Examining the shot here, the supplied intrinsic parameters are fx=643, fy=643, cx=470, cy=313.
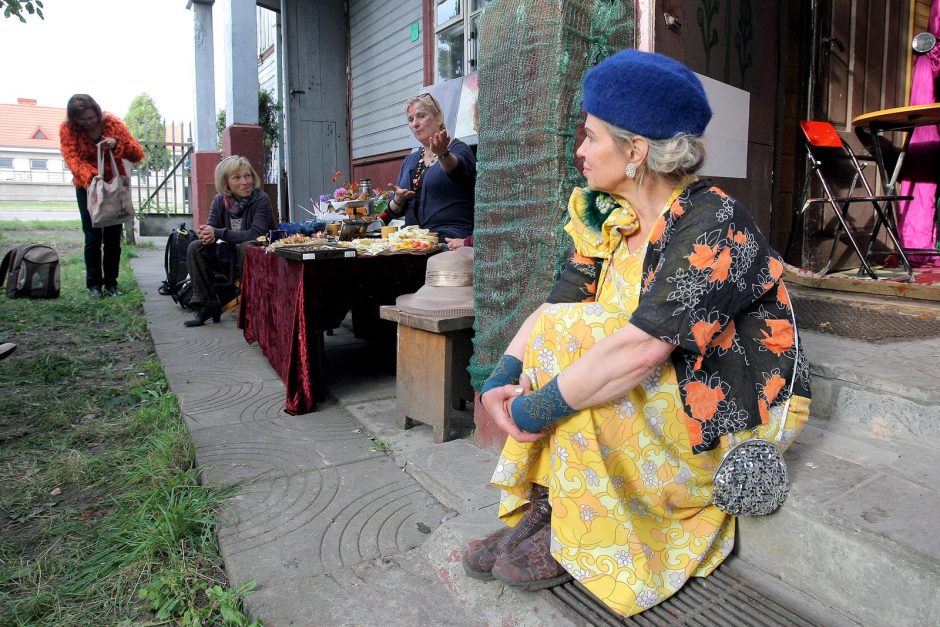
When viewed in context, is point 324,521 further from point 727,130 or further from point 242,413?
point 727,130

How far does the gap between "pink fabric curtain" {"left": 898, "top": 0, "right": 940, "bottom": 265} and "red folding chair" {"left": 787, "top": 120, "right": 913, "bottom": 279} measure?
30 cm

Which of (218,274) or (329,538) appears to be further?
(218,274)

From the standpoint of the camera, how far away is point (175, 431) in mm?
2980

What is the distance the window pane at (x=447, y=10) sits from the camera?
6715 mm

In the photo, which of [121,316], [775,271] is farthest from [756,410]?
[121,316]

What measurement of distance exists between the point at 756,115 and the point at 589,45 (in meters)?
1.58

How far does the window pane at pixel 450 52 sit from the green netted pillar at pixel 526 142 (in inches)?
179

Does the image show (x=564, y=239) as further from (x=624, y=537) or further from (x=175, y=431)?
(x=175, y=431)

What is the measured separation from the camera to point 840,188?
13.4 feet

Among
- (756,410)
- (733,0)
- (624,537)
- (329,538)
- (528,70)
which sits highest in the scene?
(733,0)

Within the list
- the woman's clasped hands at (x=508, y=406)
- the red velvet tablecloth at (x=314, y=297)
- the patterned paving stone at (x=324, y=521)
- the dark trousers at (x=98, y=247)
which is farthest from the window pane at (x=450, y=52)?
the woman's clasped hands at (x=508, y=406)

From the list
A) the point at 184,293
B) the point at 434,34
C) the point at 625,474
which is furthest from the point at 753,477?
the point at 434,34

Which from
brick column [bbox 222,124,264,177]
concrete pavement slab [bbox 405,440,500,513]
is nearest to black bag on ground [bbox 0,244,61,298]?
brick column [bbox 222,124,264,177]

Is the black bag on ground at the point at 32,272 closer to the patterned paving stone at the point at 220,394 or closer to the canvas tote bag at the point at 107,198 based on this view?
the canvas tote bag at the point at 107,198
